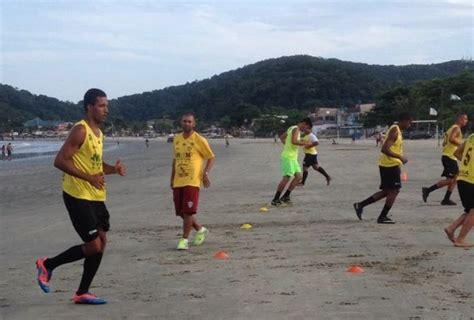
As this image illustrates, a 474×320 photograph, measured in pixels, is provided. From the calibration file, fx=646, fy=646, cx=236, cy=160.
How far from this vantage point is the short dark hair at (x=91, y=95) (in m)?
5.84

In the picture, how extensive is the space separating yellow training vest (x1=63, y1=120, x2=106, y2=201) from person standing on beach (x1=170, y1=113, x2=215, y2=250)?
284cm

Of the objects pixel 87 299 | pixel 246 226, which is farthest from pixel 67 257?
pixel 246 226

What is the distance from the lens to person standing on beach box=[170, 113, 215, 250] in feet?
28.3

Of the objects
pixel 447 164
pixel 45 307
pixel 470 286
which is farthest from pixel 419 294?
pixel 447 164

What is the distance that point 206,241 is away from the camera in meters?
9.17

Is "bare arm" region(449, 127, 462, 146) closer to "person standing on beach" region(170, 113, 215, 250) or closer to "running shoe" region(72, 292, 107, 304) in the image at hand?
"person standing on beach" region(170, 113, 215, 250)

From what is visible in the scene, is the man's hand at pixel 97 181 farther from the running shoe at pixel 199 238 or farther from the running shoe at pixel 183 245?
the running shoe at pixel 199 238

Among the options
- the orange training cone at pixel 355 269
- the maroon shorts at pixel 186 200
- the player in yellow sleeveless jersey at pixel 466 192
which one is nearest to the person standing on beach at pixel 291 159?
the maroon shorts at pixel 186 200

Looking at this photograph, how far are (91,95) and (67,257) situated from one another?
1482 millimetres

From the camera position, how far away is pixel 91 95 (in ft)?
19.2

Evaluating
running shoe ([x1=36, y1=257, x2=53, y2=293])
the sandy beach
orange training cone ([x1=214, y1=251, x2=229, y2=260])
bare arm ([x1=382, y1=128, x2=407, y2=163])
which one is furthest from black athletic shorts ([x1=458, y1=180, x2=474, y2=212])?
running shoe ([x1=36, y1=257, x2=53, y2=293])

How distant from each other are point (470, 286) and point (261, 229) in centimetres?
441

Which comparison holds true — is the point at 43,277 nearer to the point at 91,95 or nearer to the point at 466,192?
the point at 91,95

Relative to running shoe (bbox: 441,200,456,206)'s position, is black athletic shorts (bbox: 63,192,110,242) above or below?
above
